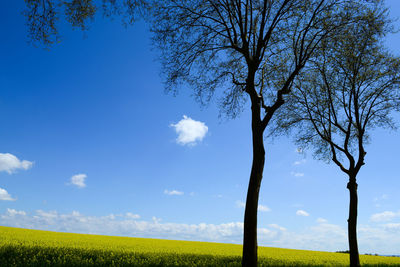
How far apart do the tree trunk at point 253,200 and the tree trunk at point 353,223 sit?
30.7 ft

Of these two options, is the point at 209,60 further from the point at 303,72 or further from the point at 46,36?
the point at 46,36

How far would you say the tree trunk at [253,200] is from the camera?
12.6 metres

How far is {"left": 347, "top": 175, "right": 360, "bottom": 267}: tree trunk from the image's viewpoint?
18.1 meters

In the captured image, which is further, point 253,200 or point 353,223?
point 353,223

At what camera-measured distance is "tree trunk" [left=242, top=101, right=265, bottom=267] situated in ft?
41.3

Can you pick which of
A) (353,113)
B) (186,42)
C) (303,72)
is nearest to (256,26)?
(186,42)

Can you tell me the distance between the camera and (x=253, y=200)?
1318cm

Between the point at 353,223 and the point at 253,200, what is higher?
the point at 253,200

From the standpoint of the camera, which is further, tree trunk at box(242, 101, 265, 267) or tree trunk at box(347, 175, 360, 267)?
tree trunk at box(347, 175, 360, 267)

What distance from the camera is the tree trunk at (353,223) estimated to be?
59.2 ft

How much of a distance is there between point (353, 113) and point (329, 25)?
8307 mm

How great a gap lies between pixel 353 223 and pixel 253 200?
31.9 feet

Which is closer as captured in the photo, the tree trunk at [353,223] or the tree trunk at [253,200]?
the tree trunk at [253,200]

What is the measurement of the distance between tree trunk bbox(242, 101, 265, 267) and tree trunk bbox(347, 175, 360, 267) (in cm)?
937
